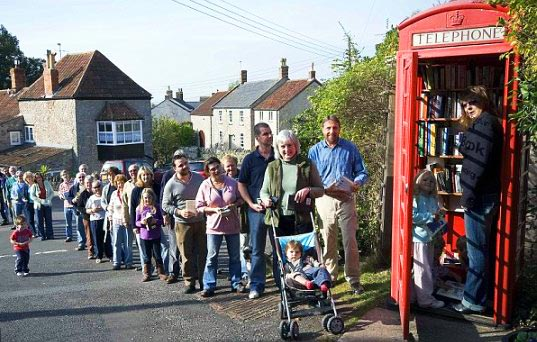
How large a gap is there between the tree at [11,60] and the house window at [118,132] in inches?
1044

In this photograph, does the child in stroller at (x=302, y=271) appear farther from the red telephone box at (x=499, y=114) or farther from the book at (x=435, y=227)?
the book at (x=435, y=227)

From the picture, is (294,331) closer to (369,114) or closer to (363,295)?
(363,295)

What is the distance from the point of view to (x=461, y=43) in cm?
495

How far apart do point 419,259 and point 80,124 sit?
34.4m

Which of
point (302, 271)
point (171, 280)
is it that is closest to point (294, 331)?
point (302, 271)

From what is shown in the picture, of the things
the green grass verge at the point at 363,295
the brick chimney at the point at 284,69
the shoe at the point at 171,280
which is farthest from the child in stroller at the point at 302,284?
the brick chimney at the point at 284,69

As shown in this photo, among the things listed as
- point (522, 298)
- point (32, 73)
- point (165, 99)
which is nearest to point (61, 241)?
point (522, 298)

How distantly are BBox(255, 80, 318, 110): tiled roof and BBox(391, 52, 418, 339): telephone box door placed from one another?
43836 millimetres

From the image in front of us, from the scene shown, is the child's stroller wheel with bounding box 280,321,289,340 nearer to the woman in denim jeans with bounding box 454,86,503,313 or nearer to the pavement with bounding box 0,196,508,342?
the pavement with bounding box 0,196,508,342

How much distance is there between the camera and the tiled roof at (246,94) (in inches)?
2122

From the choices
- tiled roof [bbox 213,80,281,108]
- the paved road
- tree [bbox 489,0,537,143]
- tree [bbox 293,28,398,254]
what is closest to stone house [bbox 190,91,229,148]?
tiled roof [bbox 213,80,281,108]

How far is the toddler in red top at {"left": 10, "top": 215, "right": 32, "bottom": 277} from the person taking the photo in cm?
873

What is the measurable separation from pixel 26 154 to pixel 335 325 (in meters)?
37.0

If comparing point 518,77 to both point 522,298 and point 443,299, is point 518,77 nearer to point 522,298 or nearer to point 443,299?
point 522,298
